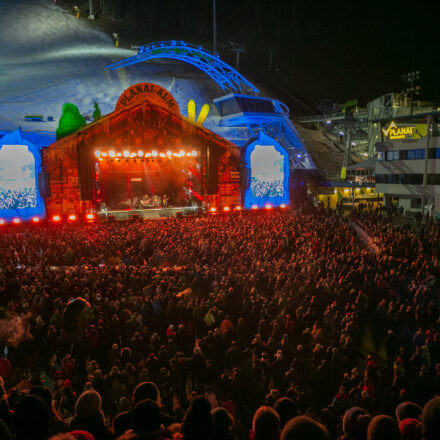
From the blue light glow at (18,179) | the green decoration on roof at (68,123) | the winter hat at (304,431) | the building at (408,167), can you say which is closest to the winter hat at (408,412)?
the winter hat at (304,431)

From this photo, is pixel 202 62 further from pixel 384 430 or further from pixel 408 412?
pixel 384 430

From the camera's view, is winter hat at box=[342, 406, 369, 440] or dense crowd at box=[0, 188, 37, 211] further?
dense crowd at box=[0, 188, 37, 211]

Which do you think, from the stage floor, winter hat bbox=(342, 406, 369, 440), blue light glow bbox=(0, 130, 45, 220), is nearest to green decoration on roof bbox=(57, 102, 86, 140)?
blue light glow bbox=(0, 130, 45, 220)

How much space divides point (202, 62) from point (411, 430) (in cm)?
4128

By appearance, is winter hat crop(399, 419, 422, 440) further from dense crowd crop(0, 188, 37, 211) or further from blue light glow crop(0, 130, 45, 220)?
dense crowd crop(0, 188, 37, 211)

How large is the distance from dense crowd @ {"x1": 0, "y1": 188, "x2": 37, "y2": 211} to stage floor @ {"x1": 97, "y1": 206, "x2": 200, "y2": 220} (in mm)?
3924

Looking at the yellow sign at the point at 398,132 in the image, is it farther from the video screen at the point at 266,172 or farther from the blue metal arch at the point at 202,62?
the blue metal arch at the point at 202,62

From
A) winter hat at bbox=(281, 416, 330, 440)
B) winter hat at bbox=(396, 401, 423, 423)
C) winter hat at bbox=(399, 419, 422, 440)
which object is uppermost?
winter hat at bbox=(281, 416, 330, 440)

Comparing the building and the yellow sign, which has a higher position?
the yellow sign

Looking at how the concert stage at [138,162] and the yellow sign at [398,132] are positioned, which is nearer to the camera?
the concert stage at [138,162]

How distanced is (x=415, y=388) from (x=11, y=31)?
55.1 meters

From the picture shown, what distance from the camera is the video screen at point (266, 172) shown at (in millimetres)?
26797

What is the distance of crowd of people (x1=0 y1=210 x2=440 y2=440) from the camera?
351 cm

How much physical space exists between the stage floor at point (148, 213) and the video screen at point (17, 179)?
13.8ft
